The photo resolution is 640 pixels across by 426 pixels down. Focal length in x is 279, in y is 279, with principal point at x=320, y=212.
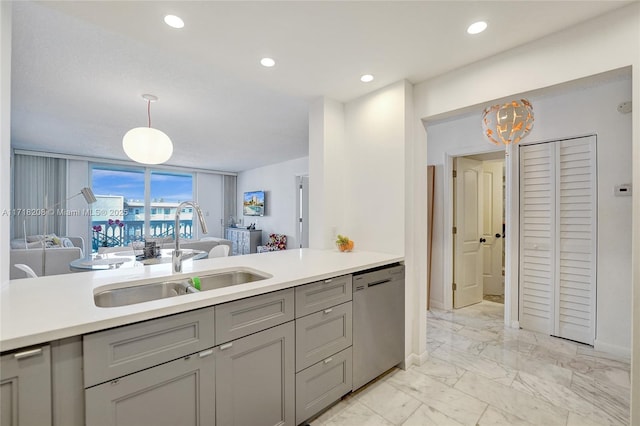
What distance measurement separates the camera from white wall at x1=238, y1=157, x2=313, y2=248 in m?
6.60

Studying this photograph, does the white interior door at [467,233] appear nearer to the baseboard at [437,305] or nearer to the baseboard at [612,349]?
the baseboard at [437,305]

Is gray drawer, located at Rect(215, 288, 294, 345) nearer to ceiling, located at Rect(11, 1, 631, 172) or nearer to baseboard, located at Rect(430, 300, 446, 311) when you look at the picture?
ceiling, located at Rect(11, 1, 631, 172)

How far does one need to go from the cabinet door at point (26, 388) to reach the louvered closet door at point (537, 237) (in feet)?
12.4

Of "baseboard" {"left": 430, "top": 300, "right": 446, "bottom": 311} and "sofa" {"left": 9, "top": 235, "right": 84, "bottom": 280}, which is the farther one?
"baseboard" {"left": 430, "top": 300, "right": 446, "bottom": 311}

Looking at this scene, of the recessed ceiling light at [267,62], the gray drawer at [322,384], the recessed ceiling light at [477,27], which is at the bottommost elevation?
the gray drawer at [322,384]

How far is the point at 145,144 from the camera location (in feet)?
8.53

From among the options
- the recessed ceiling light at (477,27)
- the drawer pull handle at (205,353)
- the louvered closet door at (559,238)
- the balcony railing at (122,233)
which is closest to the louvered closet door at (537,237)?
the louvered closet door at (559,238)

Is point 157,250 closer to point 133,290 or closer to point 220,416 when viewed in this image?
point 133,290

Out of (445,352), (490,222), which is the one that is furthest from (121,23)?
(490,222)

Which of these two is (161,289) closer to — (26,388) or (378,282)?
(26,388)

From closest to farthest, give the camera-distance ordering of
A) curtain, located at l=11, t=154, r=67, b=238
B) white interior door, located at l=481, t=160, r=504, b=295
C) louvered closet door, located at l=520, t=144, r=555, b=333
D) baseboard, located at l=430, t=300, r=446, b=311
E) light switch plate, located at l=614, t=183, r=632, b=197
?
light switch plate, located at l=614, t=183, r=632, b=197 → louvered closet door, located at l=520, t=144, r=555, b=333 → baseboard, located at l=430, t=300, r=446, b=311 → white interior door, located at l=481, t=160, r=504, b=295 → curtain, located at l=11, t=154, r=67, b=238

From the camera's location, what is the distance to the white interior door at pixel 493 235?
437 cm

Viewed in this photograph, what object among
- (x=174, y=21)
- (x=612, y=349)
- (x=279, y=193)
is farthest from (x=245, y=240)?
(x=612, y=349)

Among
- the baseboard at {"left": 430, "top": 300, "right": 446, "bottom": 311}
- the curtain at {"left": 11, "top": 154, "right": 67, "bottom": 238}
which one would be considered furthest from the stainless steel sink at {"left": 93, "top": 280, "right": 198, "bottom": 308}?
the curtain at {"left": 11, "top": 154, "right": 67, "bottom": 238}
